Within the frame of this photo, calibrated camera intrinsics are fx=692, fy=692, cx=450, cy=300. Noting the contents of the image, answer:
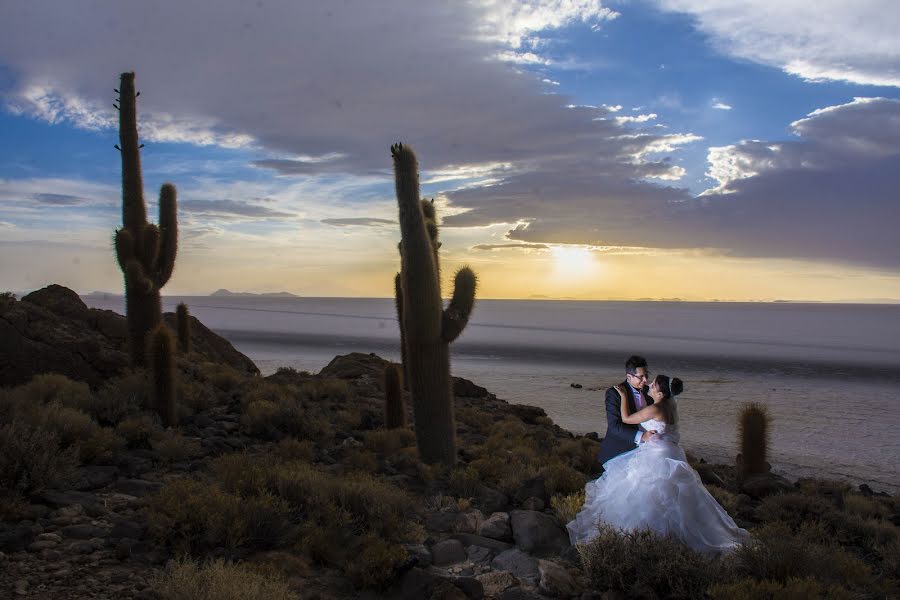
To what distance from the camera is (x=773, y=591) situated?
584 centimetres

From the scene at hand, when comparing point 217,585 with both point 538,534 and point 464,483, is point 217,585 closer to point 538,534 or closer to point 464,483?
point 538,534

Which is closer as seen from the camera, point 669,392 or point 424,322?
point 669,392

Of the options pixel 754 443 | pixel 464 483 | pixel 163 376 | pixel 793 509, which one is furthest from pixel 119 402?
pixel 754 443

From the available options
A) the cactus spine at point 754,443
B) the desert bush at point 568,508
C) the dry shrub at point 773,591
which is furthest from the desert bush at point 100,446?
the cactus spine at point 754,443

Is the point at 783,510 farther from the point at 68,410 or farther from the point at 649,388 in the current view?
the point at 68,410

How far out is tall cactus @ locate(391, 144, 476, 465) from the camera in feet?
36.5

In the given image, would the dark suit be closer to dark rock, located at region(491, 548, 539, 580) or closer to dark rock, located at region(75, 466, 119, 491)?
dark rock, located at region(491, 548, 539, 580)

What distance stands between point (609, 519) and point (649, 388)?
139cm

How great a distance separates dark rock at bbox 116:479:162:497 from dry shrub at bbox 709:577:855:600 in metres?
6.17

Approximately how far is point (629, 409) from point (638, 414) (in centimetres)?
28

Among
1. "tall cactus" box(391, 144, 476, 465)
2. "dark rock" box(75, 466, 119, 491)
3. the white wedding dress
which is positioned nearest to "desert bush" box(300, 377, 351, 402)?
"tall cactus" box(391, 144, 476, 465)

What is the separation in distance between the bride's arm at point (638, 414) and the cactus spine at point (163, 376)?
8490mm

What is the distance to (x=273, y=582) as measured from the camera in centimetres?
564

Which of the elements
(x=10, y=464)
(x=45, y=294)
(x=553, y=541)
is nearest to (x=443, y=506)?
(x=553, y=541)
